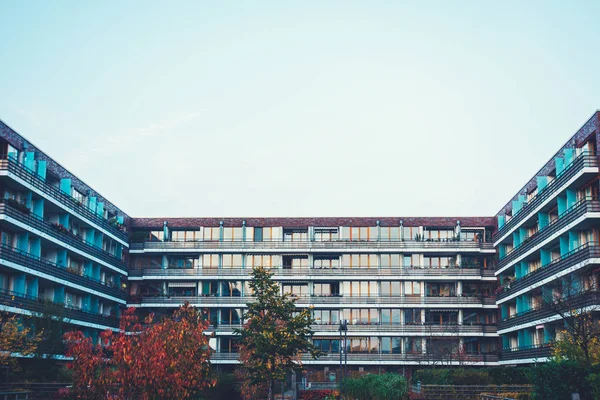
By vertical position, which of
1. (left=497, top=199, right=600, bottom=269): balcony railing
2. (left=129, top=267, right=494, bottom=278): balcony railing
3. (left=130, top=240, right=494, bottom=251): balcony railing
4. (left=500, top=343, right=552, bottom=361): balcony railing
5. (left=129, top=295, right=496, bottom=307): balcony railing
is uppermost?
(left=130, top=240, right=494, bottom=251): balcony railing

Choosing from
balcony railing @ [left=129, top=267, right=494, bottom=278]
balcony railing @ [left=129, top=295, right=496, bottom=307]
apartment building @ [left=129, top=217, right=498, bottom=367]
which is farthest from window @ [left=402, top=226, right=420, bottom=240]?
balcony railing @ [left=129, top=295, right=496, bottom=307]

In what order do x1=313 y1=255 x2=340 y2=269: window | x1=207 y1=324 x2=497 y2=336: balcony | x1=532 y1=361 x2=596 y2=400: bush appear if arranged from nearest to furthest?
1. x1=532 y1=361 x2=596 y2=400: bush
2. x1=207 y1=324 x2=497 y2=336: balcony
3. x1=313 y1=255 x2=340 y2=269: window

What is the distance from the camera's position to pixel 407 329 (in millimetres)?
74562

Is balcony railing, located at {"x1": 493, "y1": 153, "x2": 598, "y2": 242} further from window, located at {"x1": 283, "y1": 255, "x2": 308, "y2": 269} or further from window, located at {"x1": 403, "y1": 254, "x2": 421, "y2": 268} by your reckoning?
window, located at {"x1": 283, "y1": 255, "x2": 308, "y2": 269}

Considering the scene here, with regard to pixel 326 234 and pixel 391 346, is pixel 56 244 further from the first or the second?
pixel 391 346

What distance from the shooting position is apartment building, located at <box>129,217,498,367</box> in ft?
246

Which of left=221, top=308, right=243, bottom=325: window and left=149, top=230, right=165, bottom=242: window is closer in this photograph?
left=221, top=308, right=243, bottom=325: window

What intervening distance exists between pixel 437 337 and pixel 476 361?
4640 mm

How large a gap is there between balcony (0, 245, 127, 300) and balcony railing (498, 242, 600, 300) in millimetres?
40384

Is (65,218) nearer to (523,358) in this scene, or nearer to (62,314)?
(62,314)

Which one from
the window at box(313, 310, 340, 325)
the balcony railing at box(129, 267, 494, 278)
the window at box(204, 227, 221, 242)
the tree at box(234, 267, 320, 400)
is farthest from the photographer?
the window at box(204, 227, 221, 242)

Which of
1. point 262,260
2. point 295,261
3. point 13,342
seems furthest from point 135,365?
point 295,261

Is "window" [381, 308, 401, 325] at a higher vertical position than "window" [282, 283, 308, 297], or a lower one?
lower

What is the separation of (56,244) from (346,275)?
31825 mm
